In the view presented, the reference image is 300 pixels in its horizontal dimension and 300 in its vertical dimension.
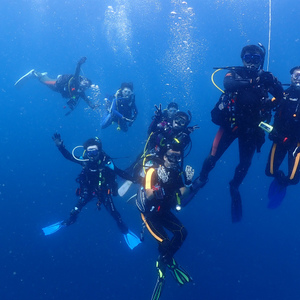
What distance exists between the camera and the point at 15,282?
15.5 metres

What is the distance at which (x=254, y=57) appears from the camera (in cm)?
499

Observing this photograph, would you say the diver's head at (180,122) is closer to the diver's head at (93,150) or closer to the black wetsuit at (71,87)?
the diver's head at (93,150)

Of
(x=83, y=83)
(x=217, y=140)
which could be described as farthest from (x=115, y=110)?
(x=217, y=140)

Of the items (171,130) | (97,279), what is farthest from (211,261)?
(171,130)

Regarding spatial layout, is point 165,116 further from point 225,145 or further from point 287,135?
point 287,135

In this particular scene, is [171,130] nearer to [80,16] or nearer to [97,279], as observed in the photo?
[97,279]

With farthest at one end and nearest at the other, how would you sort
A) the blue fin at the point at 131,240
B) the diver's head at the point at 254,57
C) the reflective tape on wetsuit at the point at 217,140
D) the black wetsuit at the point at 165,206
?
the blue fin at the point at 131,240, the reflective tape on wetsuit at the point at 217,140, the black wetsuit at the point at 165,206, the diver's head at the point at 254,57

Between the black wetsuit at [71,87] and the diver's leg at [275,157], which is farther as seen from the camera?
the black wetsuit at [71,87]

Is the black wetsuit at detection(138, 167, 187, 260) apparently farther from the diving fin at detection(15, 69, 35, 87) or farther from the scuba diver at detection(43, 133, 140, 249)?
the diving fin at detection(15, 69, 35, 87)

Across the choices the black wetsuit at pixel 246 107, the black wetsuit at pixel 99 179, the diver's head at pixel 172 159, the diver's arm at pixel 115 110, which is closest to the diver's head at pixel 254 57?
the black wetsuit at pixel 246 107

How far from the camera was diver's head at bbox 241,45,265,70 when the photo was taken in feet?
16.3

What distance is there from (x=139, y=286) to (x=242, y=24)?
8319 cm

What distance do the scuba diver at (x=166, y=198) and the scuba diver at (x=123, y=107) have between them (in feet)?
17.5

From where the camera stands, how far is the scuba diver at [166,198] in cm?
569
